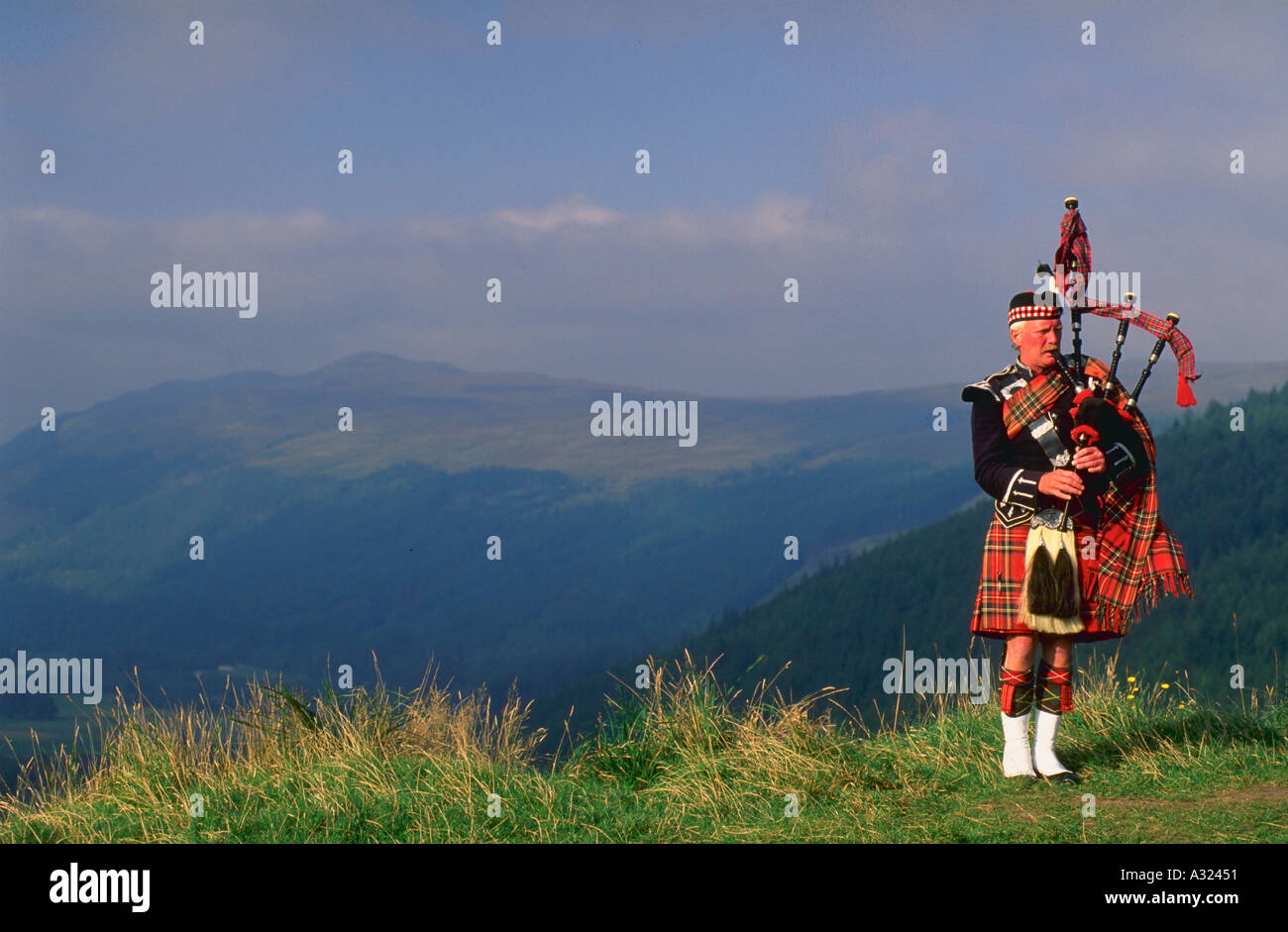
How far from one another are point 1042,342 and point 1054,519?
1010 millimetres

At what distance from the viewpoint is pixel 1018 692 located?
24.9ft

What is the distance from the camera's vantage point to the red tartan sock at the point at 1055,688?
761cm

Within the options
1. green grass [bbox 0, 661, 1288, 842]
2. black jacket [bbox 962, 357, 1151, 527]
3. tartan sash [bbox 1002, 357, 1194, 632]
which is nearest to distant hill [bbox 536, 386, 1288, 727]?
green grass [bbox 0, 661, 1288, 842]

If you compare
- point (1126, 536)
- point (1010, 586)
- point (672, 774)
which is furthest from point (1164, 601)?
point (672, 774)

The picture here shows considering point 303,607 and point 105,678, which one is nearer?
point 105,678

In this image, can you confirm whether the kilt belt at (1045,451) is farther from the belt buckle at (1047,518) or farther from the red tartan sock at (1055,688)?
the red tartan sock at (1055,688)

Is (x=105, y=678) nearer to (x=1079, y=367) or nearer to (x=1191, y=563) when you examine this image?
(x=1079, y=367)

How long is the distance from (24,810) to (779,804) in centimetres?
424

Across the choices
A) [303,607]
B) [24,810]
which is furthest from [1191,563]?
[303,607]

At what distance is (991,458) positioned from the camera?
24.6ft

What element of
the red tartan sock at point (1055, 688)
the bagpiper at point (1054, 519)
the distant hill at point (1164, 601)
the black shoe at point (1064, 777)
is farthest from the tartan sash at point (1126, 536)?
the distant hill at point (1164, 601)

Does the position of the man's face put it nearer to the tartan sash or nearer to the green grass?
the tartan sash
